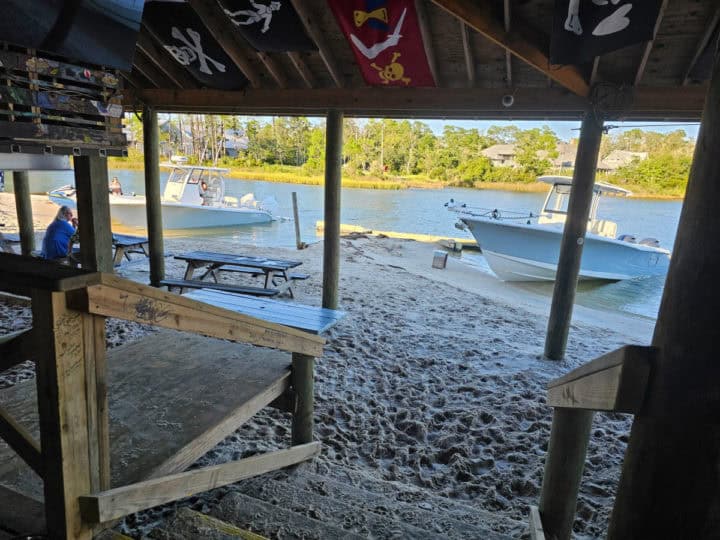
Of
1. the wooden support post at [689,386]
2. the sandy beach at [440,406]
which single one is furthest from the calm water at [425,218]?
the wooden support post at [689,386]

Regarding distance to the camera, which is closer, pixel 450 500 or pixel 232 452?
pixel 450 500

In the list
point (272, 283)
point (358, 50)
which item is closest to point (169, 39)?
point (358, 50)

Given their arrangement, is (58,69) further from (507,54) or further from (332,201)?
(507,54)

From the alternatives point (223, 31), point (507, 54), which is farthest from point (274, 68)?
point (507, 54)

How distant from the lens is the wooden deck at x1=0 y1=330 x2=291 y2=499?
67.2 inches

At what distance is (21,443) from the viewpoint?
47.8 inches

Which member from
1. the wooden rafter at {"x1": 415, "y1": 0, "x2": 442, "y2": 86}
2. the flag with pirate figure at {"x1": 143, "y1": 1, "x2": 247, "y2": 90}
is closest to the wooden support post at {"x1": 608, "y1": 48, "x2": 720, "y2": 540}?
the wooden rafter at {"x1": 415, "y1": 0, "x2": 442, "y2": 86}

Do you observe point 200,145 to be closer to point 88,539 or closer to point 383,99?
point 383,99

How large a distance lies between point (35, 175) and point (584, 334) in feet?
124

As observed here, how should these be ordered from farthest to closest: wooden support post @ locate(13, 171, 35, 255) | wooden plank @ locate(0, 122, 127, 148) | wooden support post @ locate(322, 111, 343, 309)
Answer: wooden support post @ locate(13, 171, 35, 255), wooden support post @ locate(322, 111, 343, 309), wooden plank @ locate(0, 122, 127, 148)

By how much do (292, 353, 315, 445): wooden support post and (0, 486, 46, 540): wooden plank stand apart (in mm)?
1390

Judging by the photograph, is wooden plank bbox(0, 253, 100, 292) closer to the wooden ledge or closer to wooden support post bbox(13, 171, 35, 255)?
the wooden ledge

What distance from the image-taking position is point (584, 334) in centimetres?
609

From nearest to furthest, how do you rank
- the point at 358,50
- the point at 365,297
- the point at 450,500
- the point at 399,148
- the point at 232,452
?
the point at 450,500 < the point at 232,452 < the point at 358,50 < the point at 365,297 < the point at 399,148
